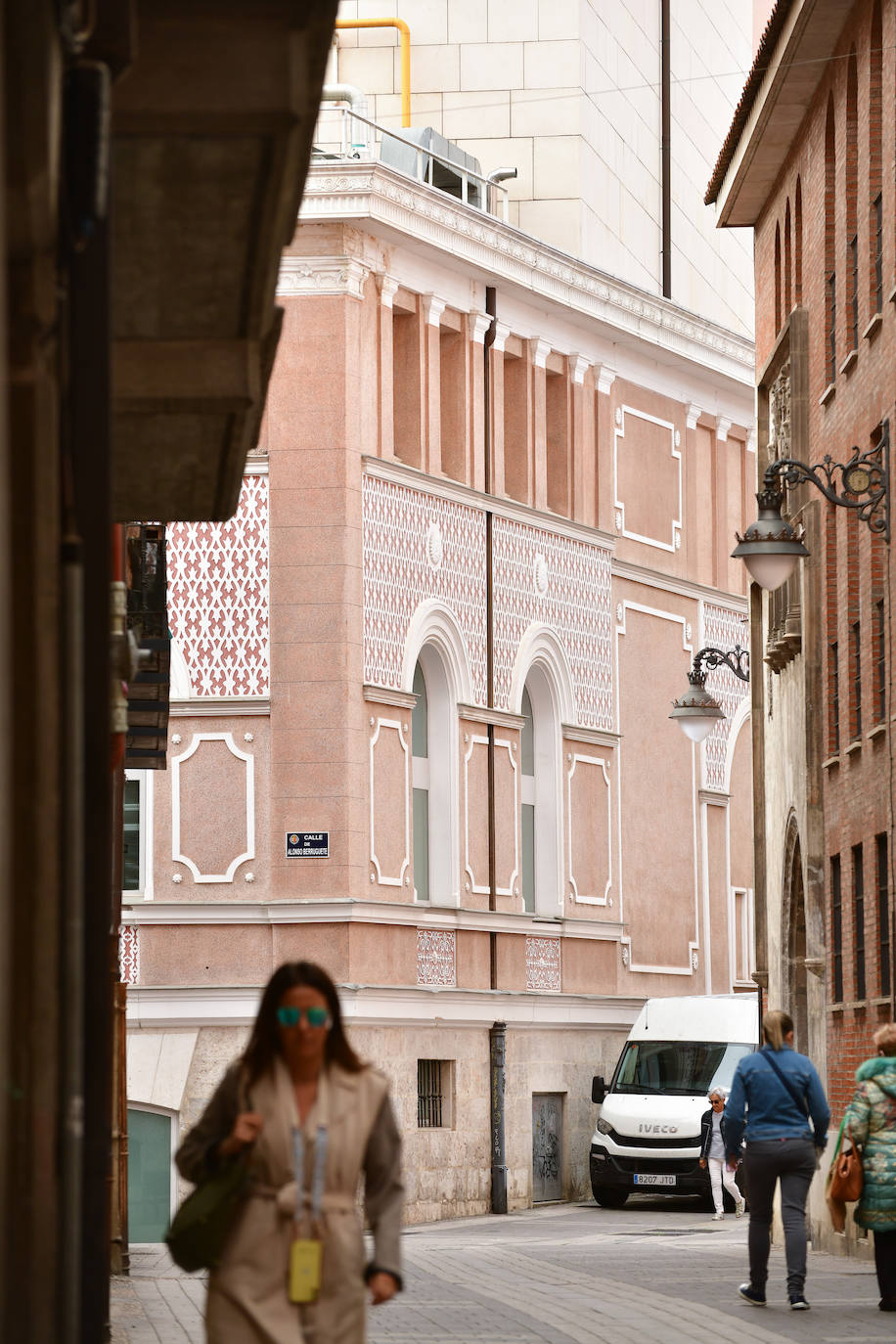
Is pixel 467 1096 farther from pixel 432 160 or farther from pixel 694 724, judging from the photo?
pixel 432 160

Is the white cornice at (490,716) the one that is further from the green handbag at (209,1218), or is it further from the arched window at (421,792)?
the green handbag at (209,1218)

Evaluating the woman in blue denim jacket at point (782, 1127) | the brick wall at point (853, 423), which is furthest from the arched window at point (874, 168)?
the woman in blue denim jacket at point (782, 1127)

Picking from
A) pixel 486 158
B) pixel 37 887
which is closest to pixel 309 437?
pixel 486 158

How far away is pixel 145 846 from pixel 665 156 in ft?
57.7

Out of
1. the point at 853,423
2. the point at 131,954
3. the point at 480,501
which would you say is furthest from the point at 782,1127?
the point at 480,501

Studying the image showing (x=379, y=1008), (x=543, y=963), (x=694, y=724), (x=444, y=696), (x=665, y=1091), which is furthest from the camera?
(x=543, y=963)

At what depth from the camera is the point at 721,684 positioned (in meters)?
48.4

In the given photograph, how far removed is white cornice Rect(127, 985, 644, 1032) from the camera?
36281 mm

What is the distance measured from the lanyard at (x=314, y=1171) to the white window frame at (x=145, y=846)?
28987 millimetres

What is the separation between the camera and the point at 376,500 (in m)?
37.7

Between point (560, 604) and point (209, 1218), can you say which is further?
point (560, 604)

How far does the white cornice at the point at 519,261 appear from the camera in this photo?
3738 cm

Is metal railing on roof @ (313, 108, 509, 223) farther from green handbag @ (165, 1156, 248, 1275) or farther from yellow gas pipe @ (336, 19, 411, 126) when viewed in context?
green handbag @ (165, 1156, 248, 1275)

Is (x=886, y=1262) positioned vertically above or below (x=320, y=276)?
below
